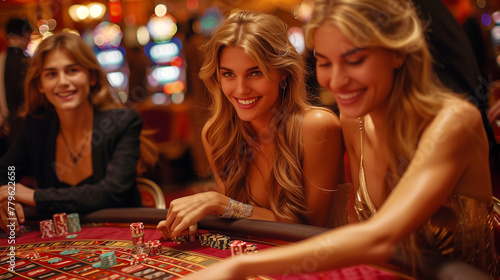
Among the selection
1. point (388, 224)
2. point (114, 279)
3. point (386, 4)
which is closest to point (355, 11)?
point (386, 4)

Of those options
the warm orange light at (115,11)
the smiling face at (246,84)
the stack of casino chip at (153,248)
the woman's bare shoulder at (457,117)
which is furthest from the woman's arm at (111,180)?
the warm orange light at (115,11)

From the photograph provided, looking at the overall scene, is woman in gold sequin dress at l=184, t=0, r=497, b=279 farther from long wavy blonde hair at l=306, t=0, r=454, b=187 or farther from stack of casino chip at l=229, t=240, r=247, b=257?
stack of casino chip at l=229, t=240, r=247, b=257

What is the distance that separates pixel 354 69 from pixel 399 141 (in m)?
0.21

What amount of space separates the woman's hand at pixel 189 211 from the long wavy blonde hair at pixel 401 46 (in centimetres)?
80

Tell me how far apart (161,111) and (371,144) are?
5.49 metres

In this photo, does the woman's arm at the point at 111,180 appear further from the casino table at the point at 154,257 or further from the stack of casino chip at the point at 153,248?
the stack of casino chip at the point at 153,248

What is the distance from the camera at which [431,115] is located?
1077 millimetres

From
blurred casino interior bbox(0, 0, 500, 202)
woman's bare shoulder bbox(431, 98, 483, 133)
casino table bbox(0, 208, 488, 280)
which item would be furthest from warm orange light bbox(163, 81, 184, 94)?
woman's bare shoulder bbox(431, 98, 483, 133)

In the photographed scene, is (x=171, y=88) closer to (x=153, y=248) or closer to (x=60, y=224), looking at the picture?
(x=60, y=224)

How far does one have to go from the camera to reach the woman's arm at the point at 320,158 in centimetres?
179

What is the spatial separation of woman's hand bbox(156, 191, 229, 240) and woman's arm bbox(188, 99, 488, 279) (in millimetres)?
614

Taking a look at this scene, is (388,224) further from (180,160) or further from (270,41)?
(180,160)

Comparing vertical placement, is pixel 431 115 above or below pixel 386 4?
below

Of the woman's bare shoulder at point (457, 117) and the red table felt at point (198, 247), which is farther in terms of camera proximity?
the red table felt at point (198, 247)
